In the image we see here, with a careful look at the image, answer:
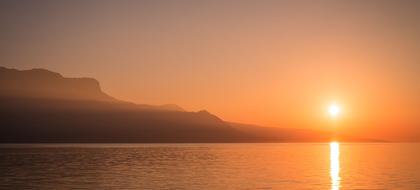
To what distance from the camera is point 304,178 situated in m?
77.5

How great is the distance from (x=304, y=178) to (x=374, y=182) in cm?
1124

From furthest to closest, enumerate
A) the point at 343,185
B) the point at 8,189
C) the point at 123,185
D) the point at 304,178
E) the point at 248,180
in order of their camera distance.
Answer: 1. the point at 304,178
2. the point at 248,180
3. the point at 343,185
4. the point at 123,185
5. the point at 8,189

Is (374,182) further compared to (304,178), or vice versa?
(304,178)

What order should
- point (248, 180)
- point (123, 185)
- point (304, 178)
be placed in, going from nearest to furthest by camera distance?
point (123, 185) < point (248, 180) < point (304, 178)

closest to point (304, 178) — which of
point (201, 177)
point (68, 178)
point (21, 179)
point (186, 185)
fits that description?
point (201, 177)

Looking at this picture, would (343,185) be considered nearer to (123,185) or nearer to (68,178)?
(123,185)

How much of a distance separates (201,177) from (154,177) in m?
7.43

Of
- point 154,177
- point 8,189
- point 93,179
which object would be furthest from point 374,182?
point 8,189

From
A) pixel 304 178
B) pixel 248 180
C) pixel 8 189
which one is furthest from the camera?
pixel 304 178

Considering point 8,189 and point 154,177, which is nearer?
point 8,189

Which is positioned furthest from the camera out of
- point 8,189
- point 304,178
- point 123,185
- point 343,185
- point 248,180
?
point 304,178

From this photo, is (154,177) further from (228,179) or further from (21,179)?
(21,179)

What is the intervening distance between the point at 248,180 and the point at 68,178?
88.6 ft

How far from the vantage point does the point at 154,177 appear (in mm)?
74312
